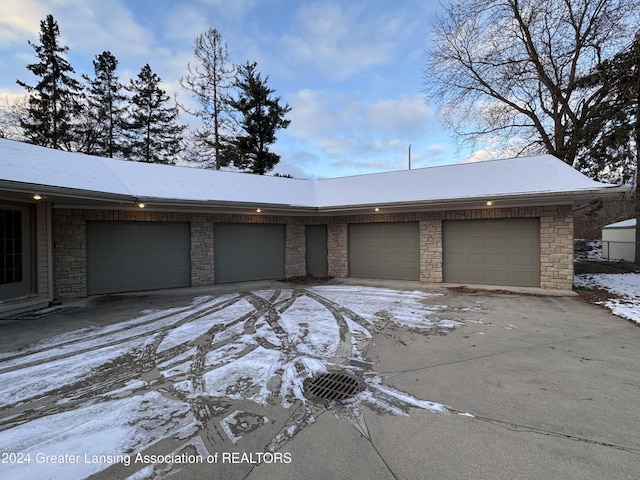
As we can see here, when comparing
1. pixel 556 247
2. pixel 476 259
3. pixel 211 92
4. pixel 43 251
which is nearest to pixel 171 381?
pixel 43 251

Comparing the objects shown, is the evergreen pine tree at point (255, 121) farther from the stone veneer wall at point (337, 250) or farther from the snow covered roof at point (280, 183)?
the stone veneer wall at point (337, 250)

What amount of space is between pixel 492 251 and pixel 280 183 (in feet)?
25.1

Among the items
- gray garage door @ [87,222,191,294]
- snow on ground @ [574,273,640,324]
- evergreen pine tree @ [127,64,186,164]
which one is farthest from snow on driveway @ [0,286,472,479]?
evergreen pine tree @ [127,64,186,164]

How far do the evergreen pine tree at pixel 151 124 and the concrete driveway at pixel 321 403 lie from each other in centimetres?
1642

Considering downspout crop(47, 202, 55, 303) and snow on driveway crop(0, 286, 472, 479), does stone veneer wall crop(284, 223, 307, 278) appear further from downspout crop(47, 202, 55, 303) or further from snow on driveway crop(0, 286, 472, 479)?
downspout crop(47, 202, 55, 303)

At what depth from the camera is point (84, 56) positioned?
58.1 ft

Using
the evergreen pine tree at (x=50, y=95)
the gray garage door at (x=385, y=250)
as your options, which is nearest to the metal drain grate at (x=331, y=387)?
the gray garage door at (x=385, y=250)

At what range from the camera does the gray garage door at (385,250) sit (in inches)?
404

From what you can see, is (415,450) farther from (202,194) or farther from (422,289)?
(202,194)

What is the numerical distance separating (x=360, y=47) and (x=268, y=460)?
13074 millimetres

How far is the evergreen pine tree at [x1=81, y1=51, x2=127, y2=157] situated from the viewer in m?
18.1

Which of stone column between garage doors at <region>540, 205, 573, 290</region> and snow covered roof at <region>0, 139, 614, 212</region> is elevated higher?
snow covered roof at <region>0, 139, 614, 212</region>

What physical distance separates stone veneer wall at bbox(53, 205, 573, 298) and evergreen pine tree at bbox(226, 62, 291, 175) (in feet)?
32.6

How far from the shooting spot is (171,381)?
10.9 feet
